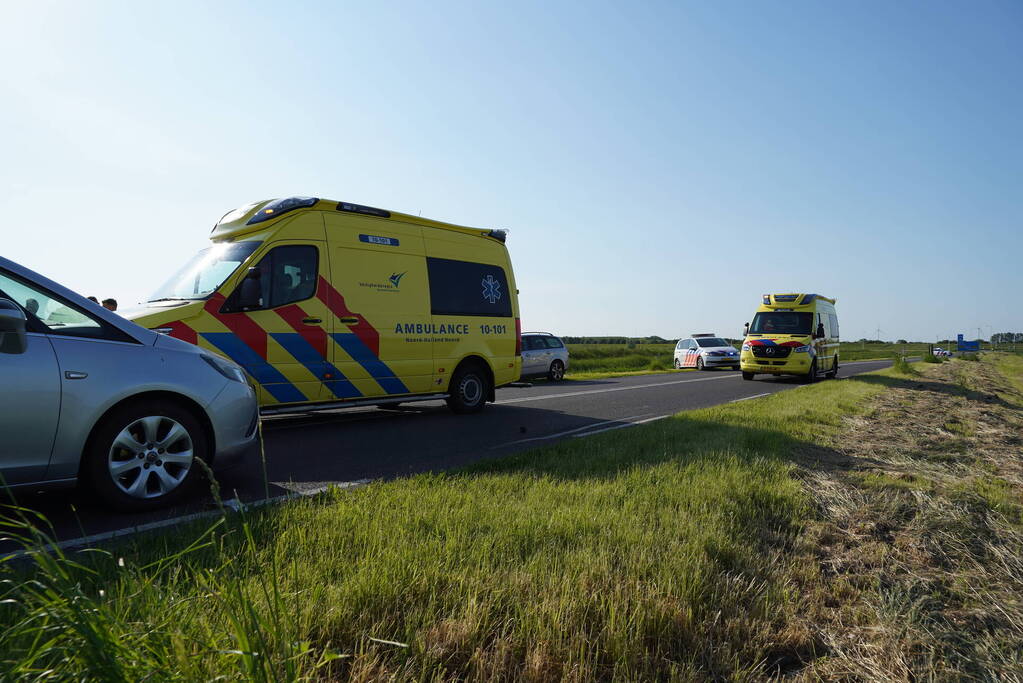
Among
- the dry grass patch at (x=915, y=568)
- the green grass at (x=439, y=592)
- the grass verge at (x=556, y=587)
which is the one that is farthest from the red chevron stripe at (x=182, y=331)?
the dry grass patch at (x=915, y=568)

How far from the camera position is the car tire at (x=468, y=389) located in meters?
9.73

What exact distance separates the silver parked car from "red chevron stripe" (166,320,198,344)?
44.6 ft

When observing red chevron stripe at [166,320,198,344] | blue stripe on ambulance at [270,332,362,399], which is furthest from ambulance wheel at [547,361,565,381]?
red chevron stripe at [166,320,198,344]

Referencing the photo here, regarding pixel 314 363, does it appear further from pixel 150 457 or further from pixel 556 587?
pixel 556 587

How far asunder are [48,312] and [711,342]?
27.8 m

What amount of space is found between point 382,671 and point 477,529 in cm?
133

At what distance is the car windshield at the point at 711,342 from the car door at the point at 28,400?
1071 inches

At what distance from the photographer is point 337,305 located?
8.01 m

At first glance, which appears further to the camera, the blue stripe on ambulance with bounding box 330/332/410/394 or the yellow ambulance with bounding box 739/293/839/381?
the yellow ambulance with bounding box 739/293/839/381

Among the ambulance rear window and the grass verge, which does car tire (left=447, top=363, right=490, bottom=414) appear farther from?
the grass verge

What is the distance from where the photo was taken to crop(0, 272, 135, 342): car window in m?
3.76

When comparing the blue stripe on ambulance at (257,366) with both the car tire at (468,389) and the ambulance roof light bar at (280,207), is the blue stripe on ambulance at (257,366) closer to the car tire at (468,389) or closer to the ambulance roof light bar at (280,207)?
the ambulance roof light bar at (280,207)

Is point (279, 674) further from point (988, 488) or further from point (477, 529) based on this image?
point (988, 488)

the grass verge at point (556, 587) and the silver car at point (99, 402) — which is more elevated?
the silver car at point (99, 402)
